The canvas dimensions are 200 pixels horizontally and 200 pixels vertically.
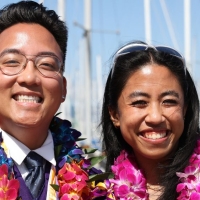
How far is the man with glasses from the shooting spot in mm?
2969

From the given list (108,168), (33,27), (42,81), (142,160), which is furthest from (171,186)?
(33,27)

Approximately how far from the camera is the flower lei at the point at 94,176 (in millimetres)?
3139

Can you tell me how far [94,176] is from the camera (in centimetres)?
329

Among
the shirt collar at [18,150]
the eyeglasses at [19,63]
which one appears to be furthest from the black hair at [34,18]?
the shirt collar at [18,150]

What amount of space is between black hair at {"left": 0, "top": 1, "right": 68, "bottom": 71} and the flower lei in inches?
25.7

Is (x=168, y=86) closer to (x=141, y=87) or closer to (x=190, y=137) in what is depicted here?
(x=141, y=87)

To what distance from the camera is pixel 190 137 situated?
3.48 metres

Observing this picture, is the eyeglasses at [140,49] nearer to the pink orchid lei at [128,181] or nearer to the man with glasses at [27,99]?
the man with glasses at [27,99]

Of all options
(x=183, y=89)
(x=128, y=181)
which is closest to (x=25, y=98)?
(x=128, y=181)

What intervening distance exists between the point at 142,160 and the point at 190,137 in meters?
0.39

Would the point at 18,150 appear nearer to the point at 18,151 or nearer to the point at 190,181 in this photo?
the point at 18,151

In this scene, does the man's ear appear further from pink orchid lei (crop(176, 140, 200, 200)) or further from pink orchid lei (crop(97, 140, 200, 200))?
pink orchid lei (crop(176, 140, 200, 200))

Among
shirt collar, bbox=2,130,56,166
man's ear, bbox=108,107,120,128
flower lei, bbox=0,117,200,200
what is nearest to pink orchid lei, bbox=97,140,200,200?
flower lei, bbox=0,117,200,200

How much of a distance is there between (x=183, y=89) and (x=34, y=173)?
4.04 feet
